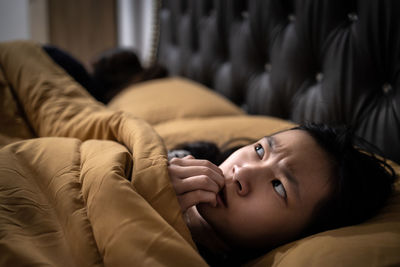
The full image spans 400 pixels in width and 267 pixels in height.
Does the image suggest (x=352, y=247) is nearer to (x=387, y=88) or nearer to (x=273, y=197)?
(x=273, y=197)

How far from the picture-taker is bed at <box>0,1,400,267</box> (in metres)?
0.37

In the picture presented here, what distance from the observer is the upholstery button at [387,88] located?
686 mm

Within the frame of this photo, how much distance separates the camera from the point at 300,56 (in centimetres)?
89

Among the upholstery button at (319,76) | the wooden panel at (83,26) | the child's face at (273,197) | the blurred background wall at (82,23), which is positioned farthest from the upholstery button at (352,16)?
the wooden panel at (83,26)

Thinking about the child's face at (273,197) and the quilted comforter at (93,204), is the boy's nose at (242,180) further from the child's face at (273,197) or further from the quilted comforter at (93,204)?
the quilted comforter at (93,204)

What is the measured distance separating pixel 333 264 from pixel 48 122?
1.88 ft

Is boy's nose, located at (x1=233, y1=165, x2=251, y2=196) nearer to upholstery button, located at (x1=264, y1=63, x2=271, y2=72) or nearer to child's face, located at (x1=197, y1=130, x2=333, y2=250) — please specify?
child's face, located at (x1=197, y1=130, x2=333, y2=250)

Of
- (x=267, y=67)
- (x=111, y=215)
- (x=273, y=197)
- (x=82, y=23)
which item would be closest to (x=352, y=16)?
(x=267, y=67)

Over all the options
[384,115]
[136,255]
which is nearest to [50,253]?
[136,255]

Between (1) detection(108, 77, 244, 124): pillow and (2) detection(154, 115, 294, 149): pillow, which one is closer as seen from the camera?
(2) detection(154, 115, 294, 149): pillow

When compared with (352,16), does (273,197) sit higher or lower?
lower

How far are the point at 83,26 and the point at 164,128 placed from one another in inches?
61.3

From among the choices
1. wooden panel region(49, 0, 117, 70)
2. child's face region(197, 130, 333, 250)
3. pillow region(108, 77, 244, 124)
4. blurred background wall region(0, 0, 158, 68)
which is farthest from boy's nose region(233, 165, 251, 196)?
wooden panel region(49, 0, 117, 70)

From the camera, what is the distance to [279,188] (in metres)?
0.50
